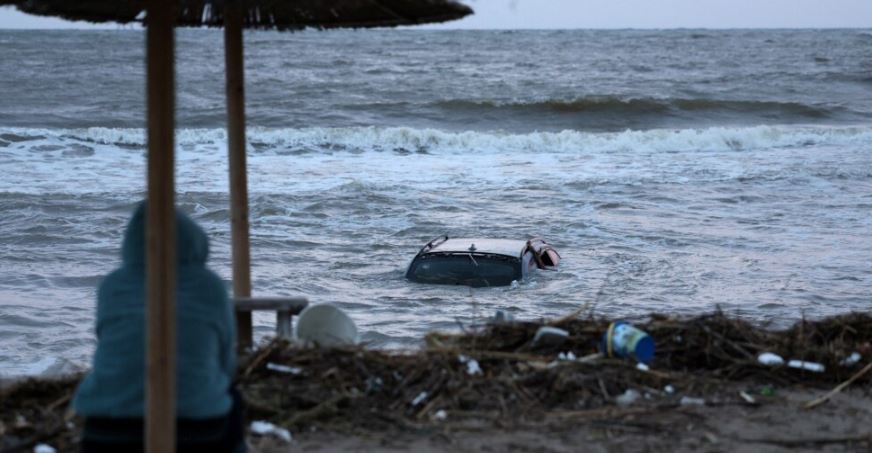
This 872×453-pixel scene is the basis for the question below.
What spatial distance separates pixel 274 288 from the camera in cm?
1416

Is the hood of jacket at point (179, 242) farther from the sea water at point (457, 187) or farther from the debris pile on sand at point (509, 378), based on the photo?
the sea water at point (457, 187)

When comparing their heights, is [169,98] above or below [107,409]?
above

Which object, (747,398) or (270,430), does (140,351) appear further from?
(747,398)

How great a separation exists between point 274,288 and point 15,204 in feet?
26.6

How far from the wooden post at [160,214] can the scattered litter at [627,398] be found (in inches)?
107

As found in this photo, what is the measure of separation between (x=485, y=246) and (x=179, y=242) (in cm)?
1067

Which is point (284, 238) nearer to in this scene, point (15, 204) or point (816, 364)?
point (15, 204)

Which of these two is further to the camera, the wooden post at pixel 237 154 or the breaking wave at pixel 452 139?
the breaking wave at pixel 452 139

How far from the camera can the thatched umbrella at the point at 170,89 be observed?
3.55 metres

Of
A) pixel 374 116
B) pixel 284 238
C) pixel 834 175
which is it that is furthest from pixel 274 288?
pixel 374 116

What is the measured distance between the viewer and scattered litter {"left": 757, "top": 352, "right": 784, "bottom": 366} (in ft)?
20.4

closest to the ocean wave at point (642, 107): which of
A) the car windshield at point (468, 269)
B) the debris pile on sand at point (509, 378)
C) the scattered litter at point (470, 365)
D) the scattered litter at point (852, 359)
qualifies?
the car windshield at point (468, 269)

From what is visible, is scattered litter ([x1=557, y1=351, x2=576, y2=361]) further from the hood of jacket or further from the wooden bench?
the hood of jacket

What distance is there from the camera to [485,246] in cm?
1443
